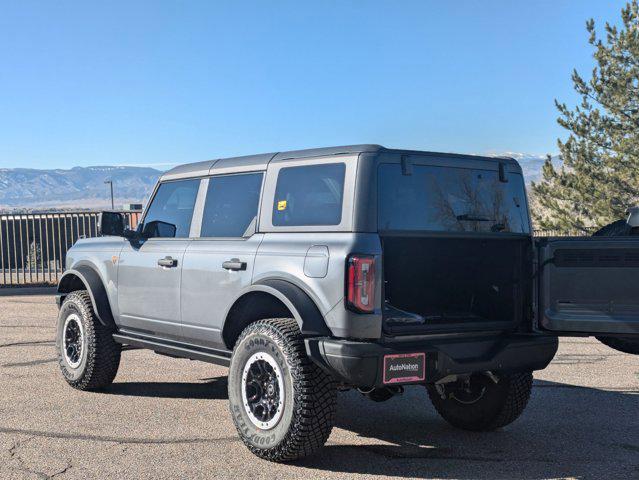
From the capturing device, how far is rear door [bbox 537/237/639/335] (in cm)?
513

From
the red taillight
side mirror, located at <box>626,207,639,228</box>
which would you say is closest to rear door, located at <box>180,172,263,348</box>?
the red taillight

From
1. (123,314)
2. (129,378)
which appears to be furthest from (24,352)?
(123,314)

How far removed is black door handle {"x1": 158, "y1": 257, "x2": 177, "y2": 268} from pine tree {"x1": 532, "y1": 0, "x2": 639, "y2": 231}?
2205 centimetres

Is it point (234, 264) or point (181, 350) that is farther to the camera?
point (181, 350)

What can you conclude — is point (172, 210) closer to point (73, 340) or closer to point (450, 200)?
point (73, 340)

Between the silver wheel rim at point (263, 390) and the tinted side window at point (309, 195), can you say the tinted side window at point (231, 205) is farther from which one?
the silver wheel rim at point (263, 390)

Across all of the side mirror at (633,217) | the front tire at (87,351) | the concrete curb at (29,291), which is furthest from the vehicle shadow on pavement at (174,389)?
the concrete curb at (29,291)

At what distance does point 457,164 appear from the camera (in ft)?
18.3

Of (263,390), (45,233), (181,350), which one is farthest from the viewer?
(45,233)

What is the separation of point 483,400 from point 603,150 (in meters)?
24.2

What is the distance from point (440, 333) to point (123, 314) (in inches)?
122

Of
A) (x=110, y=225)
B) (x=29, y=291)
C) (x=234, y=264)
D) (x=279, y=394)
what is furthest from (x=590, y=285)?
(x=29, y=291)

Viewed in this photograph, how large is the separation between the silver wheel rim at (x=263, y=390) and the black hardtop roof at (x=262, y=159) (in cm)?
139

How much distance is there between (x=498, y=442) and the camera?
5.86m
